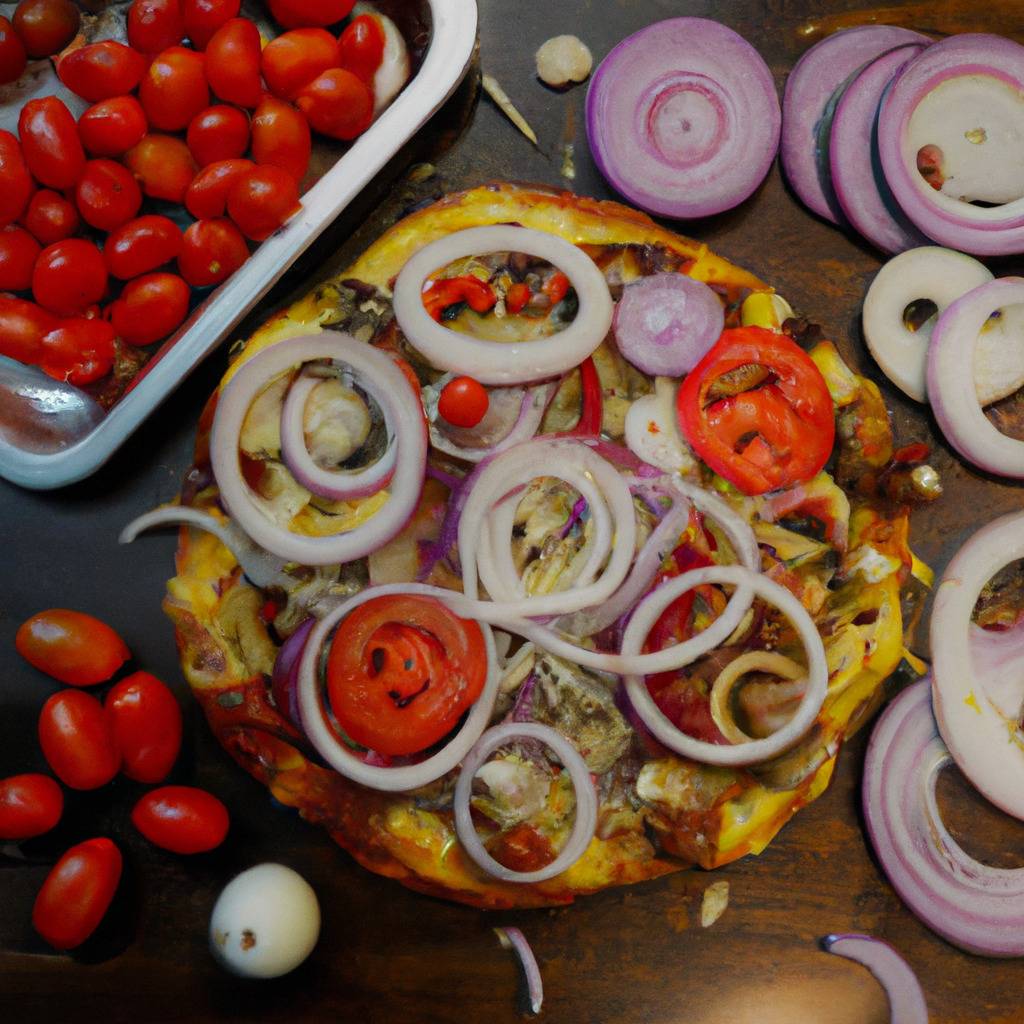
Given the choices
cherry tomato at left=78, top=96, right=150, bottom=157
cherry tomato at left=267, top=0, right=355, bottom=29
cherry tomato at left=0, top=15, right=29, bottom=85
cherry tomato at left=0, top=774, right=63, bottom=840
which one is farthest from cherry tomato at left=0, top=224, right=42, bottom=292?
cherry tomato at left=0, top=774, right=63, bottom=840

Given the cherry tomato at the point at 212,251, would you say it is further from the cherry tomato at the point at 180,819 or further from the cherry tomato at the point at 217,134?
the cherry tomato at the point at 180,819

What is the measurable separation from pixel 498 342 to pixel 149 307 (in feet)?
2.73

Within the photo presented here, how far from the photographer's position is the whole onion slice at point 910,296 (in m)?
2.51

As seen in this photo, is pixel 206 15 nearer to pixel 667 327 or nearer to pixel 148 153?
pixel 148 153

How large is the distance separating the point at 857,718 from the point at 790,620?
1.44ft

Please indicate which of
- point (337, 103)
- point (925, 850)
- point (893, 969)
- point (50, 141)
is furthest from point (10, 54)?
point (893, 969)

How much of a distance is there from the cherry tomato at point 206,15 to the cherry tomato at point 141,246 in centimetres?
47

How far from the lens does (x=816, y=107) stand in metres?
2.60

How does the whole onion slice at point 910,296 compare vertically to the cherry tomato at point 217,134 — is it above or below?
below

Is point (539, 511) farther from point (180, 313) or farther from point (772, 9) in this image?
point (772, 9)

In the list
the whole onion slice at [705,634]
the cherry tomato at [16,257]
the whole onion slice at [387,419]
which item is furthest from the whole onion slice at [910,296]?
the cherry tomato at [16,257]

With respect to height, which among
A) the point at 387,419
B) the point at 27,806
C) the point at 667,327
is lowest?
the point at 27,806

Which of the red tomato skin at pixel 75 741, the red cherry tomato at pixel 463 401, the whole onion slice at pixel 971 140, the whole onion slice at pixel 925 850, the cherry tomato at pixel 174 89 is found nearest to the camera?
the red cherry tomato at pixel 463 401

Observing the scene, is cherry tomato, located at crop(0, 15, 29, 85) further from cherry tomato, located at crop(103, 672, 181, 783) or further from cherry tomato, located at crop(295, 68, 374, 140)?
cherry tomato, located at crop(103, 672, 181, 783)
